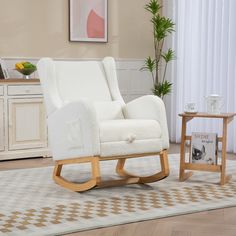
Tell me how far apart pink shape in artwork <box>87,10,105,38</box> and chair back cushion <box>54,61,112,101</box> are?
5.31 ft

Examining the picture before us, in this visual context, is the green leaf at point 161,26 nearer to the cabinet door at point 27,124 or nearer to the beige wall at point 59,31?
the beige wall at point 59,31

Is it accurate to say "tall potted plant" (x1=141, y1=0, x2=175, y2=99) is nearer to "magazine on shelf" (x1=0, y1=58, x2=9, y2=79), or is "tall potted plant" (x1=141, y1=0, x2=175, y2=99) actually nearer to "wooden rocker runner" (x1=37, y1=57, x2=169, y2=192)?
"magazine on shelf" (x1=0, y1=58, x2=9, y2=79)

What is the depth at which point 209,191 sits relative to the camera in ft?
11.2

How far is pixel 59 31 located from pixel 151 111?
2.17 metres

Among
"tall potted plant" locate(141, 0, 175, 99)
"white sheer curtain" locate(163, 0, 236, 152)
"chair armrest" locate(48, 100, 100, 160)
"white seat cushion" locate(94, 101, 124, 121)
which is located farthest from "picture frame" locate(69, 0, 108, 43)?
"chair armrest" locate(48, 100, 100, 160)

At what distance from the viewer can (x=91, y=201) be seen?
3146mm

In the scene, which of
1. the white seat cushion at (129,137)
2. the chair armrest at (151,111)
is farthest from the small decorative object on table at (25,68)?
the white seat cushion at (129,137)

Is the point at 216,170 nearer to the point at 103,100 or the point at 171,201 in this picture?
the point at 171,201

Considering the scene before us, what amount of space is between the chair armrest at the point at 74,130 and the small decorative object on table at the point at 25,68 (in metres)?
1.40

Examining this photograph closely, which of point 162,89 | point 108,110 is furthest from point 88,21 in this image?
A: point 108,110

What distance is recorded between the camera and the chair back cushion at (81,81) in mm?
3801

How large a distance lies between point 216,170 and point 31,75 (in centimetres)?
236

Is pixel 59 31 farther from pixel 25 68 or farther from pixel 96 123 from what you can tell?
pixel 96 123

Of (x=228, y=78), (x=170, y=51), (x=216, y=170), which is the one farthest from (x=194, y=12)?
(x=216, y=170)
